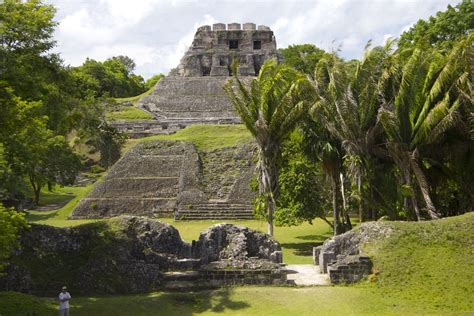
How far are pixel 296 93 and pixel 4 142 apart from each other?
362 inches

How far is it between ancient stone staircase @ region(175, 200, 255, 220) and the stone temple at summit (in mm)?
17103

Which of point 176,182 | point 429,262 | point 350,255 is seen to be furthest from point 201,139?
point 429,262

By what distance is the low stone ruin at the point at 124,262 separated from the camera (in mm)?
12727

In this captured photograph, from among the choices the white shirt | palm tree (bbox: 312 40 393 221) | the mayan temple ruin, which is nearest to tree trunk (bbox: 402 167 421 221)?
palm tree (bbox: 312 40 393 221)

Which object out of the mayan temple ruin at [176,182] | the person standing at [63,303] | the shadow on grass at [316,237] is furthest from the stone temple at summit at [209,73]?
the person standing at [63,303]

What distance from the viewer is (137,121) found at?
44.1 meters

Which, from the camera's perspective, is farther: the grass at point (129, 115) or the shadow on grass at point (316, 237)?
the grass at point (129, 115)

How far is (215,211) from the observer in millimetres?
26578

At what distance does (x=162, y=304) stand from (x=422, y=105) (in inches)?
392

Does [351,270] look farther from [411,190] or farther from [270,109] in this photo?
[270,109]

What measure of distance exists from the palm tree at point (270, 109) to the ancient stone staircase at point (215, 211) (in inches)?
346

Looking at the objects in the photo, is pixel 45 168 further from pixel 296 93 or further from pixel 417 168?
pixel 417 168

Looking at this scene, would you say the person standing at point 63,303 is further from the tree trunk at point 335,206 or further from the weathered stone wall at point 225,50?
the weathered stone wall at point 225,50

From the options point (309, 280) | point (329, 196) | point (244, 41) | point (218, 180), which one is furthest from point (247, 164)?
Result: point (244, 41)
